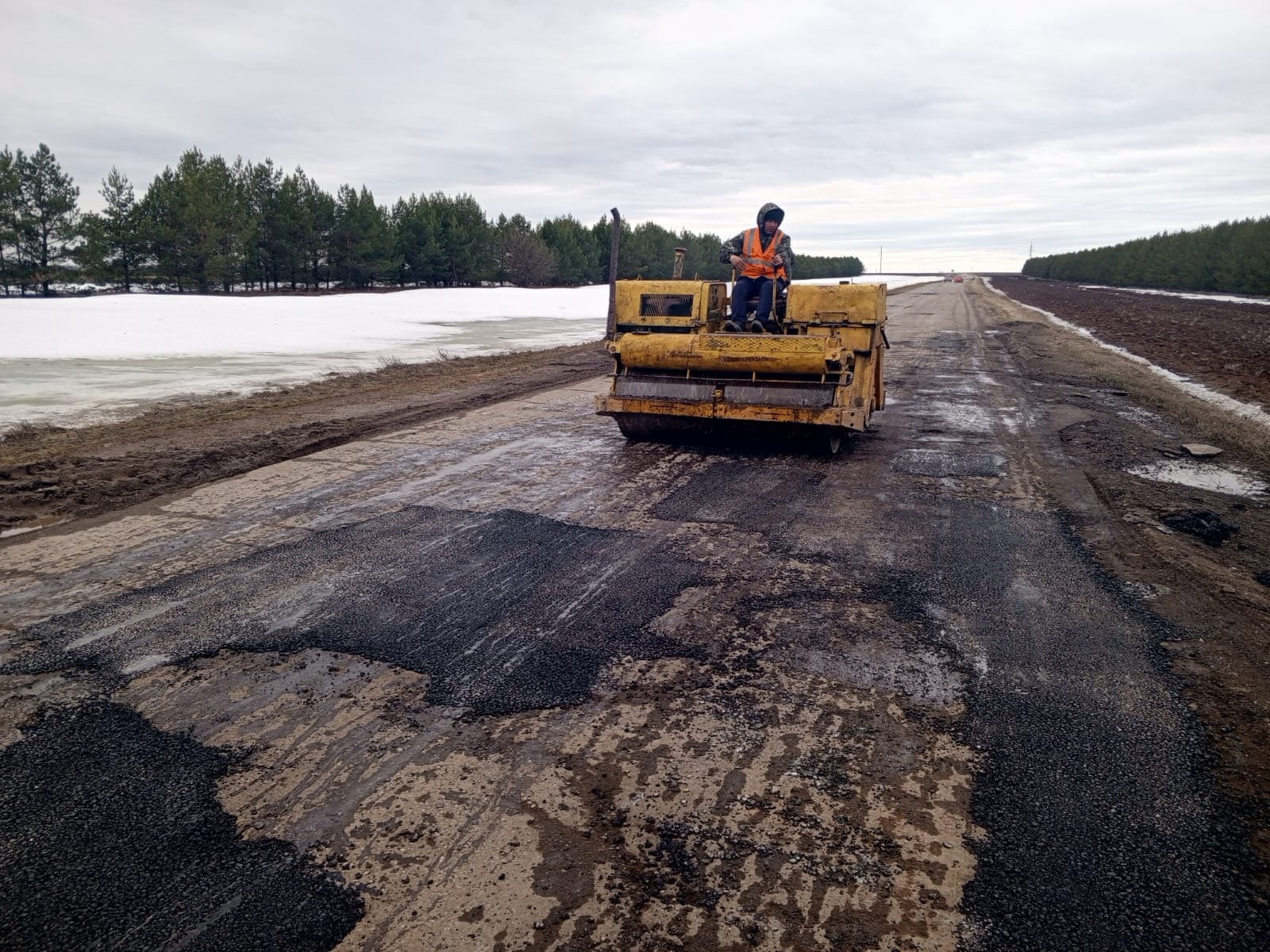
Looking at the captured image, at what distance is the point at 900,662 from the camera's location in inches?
148

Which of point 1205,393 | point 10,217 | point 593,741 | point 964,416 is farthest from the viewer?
point 10,217

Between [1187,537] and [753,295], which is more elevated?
[753,295]

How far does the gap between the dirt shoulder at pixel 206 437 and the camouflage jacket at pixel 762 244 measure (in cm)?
380

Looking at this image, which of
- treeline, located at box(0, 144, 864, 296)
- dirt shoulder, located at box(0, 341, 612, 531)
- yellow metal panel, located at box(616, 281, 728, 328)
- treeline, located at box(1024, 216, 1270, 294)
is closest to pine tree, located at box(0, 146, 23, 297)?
treeline, located at box(0, 144, 864, 296)

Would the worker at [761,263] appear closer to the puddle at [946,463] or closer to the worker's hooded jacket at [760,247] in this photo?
the worker's hooded jacket at [760,247]

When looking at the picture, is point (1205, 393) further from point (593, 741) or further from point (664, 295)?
point (593, 741)

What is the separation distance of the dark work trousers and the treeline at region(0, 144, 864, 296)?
1522 centimetres

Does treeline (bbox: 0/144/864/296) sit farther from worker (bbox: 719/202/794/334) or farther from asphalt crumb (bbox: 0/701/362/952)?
asphalt crumb (bbox: 0/701/362/952)

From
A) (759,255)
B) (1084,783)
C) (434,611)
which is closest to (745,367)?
(759,255)

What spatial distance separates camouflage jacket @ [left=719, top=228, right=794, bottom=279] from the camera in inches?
340

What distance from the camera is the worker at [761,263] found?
8625mm

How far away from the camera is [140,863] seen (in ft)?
8.07

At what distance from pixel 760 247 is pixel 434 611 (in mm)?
5877

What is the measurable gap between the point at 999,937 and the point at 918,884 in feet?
0.81
